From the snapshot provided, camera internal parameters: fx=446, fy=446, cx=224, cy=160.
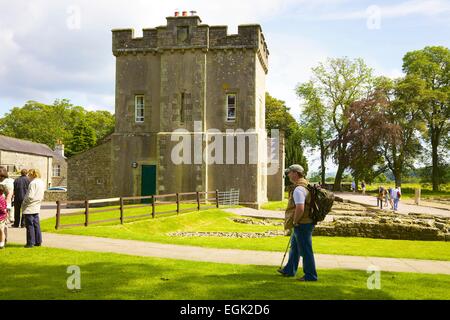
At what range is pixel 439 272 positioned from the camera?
28.4 feet

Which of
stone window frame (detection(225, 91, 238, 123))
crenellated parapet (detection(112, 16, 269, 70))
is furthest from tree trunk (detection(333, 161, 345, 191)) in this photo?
crenellated parapet (detection(112, 16, 269, 70))

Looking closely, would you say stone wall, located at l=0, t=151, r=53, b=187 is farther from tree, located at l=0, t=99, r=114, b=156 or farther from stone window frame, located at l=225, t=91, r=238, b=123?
stone window frame, located at l=225, t=91, r=238, b=123

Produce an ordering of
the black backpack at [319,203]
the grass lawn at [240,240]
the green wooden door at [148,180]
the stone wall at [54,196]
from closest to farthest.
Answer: the black backpack at [319,203] < the grass lawn at [240,240] < the green wooden door at [148,180] < the stone wall at [54,196]

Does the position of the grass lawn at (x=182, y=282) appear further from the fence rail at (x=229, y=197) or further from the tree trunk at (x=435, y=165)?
the tree trunk at (x=435, y=165)

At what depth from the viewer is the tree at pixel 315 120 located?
55.5 m

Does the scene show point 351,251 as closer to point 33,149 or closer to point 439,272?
point 439,272

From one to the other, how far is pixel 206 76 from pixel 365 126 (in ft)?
91.5

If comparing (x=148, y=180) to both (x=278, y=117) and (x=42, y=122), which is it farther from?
(x=42, y=122)

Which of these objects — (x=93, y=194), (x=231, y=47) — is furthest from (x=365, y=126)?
(x=93, y=194)

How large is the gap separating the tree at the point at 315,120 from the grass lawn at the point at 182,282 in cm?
4814

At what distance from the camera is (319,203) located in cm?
725

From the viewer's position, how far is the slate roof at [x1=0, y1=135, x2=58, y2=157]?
4866cm

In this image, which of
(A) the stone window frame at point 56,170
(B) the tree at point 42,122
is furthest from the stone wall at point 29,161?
(B) the tree at point 42,122

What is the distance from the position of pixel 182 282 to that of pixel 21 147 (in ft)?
166
